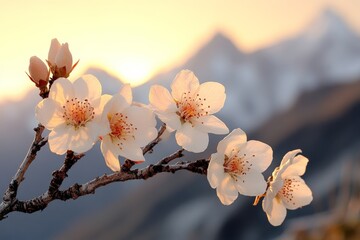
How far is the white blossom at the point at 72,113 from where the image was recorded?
4.79 ft

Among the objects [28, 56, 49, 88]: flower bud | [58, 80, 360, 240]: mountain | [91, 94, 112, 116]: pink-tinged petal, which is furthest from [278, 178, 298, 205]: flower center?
[58, 80, 360, 240]: mountain

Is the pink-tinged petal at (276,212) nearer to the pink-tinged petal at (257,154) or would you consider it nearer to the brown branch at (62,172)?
the pink-tinged petal at (257,154)

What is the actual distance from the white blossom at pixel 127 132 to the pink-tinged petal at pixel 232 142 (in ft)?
0.61

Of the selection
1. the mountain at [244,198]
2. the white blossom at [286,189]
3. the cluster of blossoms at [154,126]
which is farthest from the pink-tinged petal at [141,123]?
the mountain at [244,198]

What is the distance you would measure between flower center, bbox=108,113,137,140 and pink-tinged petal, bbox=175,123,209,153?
0.37 ft

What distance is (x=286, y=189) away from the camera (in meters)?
1.73

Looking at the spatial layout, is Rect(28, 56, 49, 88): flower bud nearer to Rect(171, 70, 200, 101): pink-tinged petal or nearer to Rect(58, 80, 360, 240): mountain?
Rect(171, 70, 200, 101): pink-tinged petal

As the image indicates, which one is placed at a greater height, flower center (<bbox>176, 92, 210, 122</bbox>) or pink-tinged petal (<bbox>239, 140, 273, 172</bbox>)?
flower center (<bbox>176, 92, 210, 122</bbox>)

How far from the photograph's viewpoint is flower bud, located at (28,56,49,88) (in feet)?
5.26

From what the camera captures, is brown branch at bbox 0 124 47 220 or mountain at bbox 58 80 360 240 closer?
brown branch at bbox 0 124 47 220

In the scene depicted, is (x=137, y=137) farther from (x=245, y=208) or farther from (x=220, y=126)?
(x=245, y=208)

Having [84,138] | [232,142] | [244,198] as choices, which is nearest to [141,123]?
[84,138]

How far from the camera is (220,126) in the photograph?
1.59 meters

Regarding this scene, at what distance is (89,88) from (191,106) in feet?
0.99
